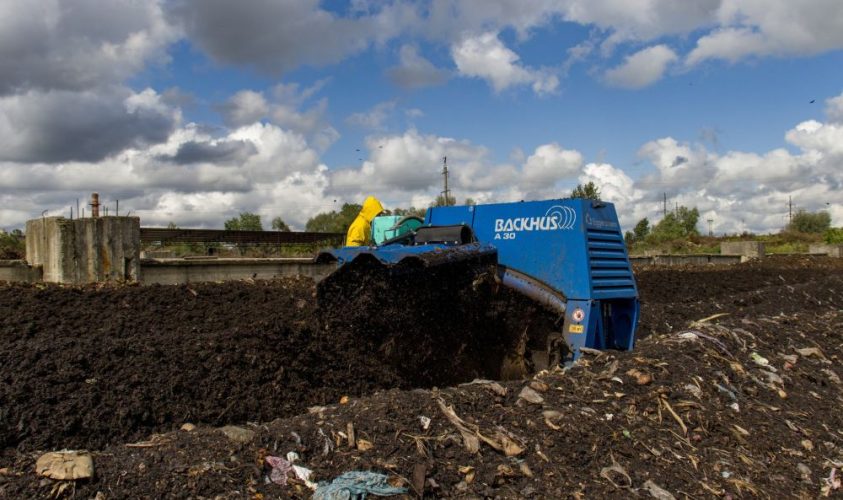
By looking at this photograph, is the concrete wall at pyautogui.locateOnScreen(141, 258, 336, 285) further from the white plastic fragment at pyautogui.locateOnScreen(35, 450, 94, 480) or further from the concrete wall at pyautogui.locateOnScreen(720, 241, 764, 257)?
the concrete wall at pyautogui.locateOnScreen(720, 241, 764, 257)

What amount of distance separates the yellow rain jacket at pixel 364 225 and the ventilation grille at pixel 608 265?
4.18 metres

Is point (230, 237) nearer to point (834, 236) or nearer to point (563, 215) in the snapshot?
point (563, 215)

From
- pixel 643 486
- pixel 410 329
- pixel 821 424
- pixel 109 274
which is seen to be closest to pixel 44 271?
pixel 109 274

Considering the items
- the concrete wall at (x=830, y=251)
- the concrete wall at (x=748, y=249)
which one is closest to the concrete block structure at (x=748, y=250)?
the concrete wall at (x=748, y=249)

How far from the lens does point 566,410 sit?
4.55 m

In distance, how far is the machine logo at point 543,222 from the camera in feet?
21.1

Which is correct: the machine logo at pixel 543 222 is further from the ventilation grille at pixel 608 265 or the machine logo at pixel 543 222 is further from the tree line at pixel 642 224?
the tree line at pixel 642 224

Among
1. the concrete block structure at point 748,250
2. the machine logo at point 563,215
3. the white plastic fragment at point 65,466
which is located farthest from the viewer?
the concrete block structure at point 748,250

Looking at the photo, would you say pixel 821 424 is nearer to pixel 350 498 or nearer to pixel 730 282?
pixel 350 498

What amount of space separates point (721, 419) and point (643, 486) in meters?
1.36

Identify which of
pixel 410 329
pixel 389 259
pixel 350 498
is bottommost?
pixel 350 498

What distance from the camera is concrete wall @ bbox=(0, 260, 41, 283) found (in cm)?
977

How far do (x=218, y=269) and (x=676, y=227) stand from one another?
49755 mm

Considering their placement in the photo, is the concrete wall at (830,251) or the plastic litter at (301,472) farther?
the concrete wall at (830,251)
